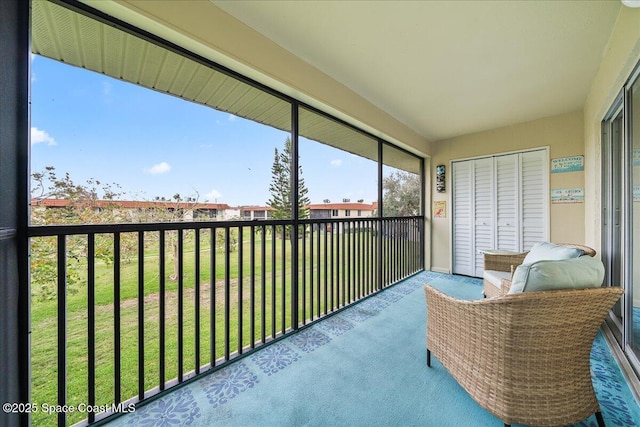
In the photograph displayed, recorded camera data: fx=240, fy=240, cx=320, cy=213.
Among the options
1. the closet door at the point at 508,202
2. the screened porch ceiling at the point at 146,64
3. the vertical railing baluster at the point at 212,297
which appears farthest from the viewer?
the closet door at the point at 508,202

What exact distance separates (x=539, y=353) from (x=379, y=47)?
2.27 metres

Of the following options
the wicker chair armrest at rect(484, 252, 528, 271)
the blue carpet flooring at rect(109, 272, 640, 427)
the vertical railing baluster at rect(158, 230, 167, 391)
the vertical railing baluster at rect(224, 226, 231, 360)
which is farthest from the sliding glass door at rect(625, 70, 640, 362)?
the vertical railing baluster at rect(158, 230, 167, 391)

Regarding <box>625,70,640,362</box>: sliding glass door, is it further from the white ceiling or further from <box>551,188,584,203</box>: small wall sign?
<box>551,188,584,203</box>: small wall sign

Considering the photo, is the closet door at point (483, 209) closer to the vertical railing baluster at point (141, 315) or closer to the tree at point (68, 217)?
the vertical railing baluster at point (141, 315)

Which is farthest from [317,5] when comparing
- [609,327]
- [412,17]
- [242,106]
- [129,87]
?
[609,327]

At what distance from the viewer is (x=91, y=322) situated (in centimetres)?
131

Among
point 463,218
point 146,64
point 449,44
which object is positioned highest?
point 449,44

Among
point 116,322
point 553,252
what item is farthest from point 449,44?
point 116,322

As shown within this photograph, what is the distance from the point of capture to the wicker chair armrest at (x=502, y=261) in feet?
9.28

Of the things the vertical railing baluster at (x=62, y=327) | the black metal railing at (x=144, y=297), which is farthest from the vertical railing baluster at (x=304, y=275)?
the vertical railing baluster at (x=62, y=327)

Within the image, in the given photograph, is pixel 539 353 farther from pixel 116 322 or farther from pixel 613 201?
pixel 116 322

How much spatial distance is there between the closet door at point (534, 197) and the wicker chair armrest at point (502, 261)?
3.30 ft

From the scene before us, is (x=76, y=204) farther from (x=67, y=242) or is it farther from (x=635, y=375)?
(x=635, y=375)

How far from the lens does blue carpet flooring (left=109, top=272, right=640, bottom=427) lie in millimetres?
1331
